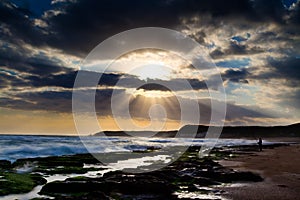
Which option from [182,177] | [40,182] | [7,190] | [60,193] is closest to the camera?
[60,193]

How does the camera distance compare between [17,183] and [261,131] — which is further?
[261,131]

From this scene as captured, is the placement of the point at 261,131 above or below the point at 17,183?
above

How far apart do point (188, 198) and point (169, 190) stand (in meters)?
1.29

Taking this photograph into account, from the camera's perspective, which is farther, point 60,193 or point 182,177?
point 182,177

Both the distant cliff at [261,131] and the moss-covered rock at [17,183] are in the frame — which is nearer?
the moss-covered rock at [17,183]

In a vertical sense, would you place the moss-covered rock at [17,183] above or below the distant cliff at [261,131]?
below

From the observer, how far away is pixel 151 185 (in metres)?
11.9

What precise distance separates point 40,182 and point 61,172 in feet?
13.4

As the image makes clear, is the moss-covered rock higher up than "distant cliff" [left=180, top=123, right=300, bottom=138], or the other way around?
"distant cliff" [left=180, top=123, right=300, bottom=138]

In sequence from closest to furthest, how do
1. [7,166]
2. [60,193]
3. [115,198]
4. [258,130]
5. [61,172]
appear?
[115,198] → [60,193] → [61,172] → [7,166] → [258,130]

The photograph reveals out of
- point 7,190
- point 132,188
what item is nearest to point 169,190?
point 132,188

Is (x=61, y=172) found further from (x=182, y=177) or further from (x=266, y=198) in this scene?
(x=266, y=198)

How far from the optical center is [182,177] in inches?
624

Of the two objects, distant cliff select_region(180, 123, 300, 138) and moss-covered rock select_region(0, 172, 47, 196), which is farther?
distant cliff select_region(180, 123, 300, 138)
